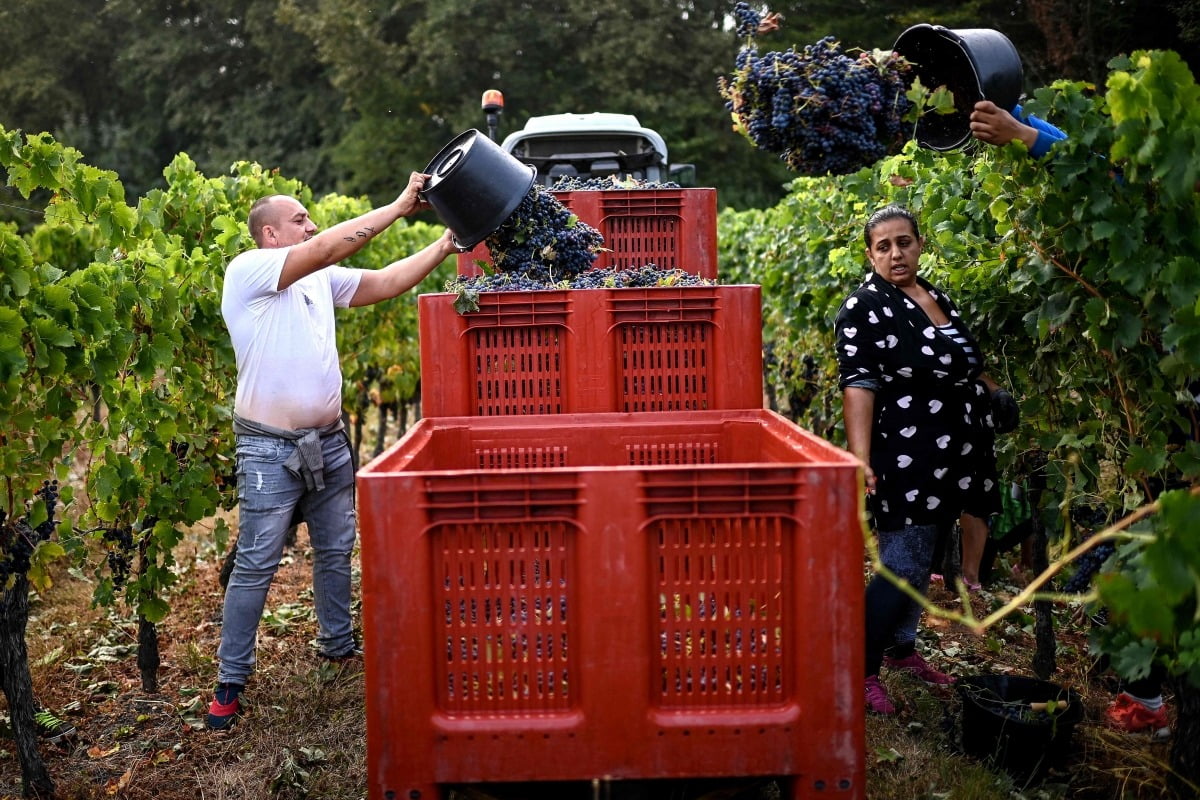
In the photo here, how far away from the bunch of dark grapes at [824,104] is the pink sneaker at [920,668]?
6.29ft

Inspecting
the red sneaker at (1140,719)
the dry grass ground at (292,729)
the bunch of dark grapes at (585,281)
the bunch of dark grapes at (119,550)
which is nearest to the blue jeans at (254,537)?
the dry grass ground at (292,729)

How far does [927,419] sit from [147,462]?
2.94 m

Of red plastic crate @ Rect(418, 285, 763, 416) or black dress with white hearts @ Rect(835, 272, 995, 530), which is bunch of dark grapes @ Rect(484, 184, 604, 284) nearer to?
red plastic crate @ Rect(418, 285, 763, 416)

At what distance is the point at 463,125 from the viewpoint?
2814cm

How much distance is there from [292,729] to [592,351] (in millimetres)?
Result: 1750

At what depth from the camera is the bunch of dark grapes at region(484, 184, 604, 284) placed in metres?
3.96

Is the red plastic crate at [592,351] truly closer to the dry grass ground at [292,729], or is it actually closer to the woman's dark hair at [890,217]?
the woman's dark hair at [890,217]

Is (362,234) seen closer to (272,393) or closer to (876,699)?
(272,393)

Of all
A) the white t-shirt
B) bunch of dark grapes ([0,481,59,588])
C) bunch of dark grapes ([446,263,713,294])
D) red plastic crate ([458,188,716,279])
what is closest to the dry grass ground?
bunch of dark grapes ([0,481,59,588])

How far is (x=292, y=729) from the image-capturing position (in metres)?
3.92

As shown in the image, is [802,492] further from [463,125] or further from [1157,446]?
[463,125]

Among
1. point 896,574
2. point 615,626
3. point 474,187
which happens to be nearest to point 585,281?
point 474,187

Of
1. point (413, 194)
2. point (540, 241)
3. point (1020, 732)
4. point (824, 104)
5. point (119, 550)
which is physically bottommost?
point (1020, 732)

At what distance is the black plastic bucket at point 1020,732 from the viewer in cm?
325
